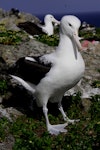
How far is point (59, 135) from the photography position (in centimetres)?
867

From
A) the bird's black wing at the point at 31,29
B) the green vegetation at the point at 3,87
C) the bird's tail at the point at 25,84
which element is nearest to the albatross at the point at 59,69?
the bird's tail at the point at 25,84

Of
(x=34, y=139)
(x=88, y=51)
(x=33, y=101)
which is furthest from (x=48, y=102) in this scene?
(x=88, y=51)

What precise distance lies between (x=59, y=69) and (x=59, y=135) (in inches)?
44.1

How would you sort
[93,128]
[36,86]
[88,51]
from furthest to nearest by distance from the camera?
[88,51] → [36,86] → [93,128]

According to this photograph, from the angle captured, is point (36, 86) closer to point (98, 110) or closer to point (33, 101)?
point (33, 101)

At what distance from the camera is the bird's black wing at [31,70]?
922 cm

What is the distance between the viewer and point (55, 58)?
898 cm

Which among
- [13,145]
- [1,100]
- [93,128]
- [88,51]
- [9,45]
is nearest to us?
[13,145]

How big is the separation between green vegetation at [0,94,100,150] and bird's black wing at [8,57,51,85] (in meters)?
0.76

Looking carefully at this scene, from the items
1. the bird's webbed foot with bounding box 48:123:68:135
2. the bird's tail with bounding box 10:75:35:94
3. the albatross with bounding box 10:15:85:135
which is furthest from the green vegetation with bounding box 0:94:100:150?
the bird's tail with bounding box 10:75:35:94

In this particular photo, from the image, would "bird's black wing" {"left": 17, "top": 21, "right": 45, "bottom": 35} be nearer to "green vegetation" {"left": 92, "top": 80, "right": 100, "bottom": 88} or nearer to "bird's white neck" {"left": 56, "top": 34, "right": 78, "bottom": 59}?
"green vegetation" {"left": 92, "top": 80, "right": 100, "bottom": 88}

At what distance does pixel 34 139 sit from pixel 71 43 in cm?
187

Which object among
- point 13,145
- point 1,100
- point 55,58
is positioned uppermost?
point 55,58

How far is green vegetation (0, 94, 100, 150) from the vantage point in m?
8.11
